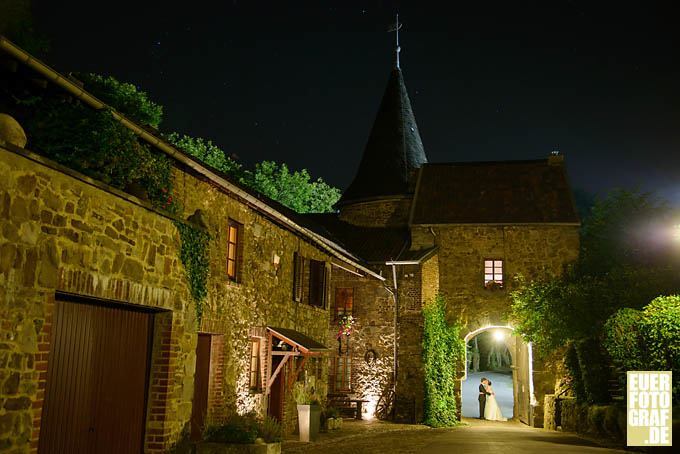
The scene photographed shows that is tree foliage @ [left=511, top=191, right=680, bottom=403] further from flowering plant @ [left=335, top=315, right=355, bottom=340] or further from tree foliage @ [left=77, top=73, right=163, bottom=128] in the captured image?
tree foliage @ [left=77, top=73, right=163, bottom=128]

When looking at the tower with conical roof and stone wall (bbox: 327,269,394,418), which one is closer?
stone wall (bbox: 327,269,394,418)

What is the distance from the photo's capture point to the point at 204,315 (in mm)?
11000

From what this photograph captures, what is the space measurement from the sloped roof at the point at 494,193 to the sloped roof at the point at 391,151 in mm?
1462

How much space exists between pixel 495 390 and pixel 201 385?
33.0 m

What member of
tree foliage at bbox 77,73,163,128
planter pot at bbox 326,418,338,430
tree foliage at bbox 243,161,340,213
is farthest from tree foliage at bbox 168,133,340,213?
planter pot at bbox 326,418,338,430

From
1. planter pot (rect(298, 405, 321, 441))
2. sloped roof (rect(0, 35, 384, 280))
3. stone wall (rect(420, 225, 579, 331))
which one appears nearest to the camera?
sloped roof (rect(0, 35, 384, 280))

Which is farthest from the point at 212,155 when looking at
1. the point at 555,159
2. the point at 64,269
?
the point at 64,269

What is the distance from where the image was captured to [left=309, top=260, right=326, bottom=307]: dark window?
17.5 m

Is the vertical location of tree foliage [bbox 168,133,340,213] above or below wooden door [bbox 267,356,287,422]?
above

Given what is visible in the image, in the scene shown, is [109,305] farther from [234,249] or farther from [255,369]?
[255,369]

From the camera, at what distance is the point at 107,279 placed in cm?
727

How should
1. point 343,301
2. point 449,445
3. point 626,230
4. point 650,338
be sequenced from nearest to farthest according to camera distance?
point 650,338
point 449,445
point 343,301
point 626,230

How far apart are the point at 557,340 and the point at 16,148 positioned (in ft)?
62.9

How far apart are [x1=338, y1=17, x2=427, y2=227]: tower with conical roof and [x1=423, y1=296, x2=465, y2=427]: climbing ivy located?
16.7 ft
